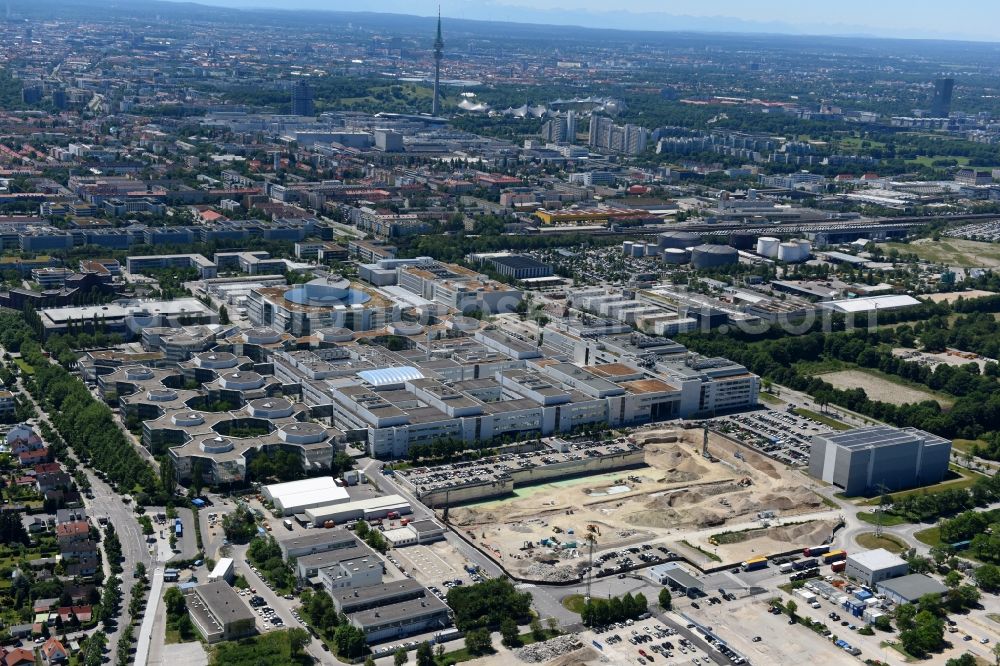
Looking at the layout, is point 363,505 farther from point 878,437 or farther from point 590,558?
point 878,437

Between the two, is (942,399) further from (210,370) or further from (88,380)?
(88,380)

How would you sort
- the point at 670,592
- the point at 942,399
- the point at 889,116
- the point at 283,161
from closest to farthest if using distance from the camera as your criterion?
the point at 670,592 < the point at 942,399 < the point at 283,161 < the point at 889,116

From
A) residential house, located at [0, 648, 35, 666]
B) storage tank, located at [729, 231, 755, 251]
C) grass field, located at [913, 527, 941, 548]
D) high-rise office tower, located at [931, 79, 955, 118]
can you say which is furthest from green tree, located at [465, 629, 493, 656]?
high-rise office tower, located at [931, 79, 955, 118]

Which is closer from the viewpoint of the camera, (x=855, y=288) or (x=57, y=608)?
(x=57, y=608)

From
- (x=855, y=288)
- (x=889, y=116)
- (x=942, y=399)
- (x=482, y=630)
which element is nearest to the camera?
(x=482, y=630)

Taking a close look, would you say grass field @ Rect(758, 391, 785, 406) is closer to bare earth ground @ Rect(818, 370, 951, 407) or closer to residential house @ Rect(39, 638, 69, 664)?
bare earth ground @ Rect(818, 370, 951, 407)

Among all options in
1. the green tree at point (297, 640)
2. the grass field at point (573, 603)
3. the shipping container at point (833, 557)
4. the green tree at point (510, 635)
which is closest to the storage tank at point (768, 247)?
the shipping container at point (833, 557)

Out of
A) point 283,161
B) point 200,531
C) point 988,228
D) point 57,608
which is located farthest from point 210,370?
point 988,228

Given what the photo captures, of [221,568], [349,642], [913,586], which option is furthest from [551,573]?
[913,586]
